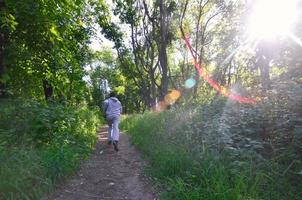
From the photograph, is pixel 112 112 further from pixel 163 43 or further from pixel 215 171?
pixel 163 43

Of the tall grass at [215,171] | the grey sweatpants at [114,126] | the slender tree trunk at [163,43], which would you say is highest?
the slender tree trunk at [163,43]

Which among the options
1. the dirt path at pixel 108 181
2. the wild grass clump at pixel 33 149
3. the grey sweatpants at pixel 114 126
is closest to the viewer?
the wild grass clump at pixel 33 149

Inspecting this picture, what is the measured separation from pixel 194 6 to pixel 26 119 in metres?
21.5

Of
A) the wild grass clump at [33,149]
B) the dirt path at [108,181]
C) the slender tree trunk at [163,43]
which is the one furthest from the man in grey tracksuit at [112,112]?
the slender tree trunk at [163,43]

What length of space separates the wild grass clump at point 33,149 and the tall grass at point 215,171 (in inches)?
79.1

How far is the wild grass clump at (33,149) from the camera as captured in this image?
4.54m

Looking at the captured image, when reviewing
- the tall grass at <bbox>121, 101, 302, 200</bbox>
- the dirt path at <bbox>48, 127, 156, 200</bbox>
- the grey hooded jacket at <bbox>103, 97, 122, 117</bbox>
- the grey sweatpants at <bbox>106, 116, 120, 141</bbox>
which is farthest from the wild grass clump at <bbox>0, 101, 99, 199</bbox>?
the tall grass at <bbox>121, 101, 302, 200</bbox>

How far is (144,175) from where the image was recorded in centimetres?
651

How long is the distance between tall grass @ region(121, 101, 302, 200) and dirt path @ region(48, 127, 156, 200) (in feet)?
1.33

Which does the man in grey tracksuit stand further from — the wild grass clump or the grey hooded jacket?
the wild grass clump

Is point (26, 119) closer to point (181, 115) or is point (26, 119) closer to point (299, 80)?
point (181, 115)

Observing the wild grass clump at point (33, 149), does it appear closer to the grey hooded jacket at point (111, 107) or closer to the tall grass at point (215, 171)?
the grey hooded jacket at point (111, 107)

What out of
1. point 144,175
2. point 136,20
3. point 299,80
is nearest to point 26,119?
point 144,175

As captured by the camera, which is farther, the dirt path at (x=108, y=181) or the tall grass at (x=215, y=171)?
the dirt path at (x=108, y=181)
